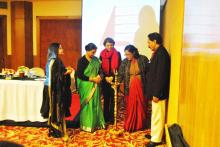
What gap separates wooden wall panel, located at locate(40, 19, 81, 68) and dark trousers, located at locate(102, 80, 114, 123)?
2484mm

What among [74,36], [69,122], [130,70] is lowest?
[69,122]

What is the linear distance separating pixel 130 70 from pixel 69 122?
1337 millimetres

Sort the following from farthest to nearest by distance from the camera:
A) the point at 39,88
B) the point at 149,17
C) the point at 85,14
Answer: the point at 85,14
the point at 149,17
the point at 39,88

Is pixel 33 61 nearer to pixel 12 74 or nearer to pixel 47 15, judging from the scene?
Result: pixel 47 15

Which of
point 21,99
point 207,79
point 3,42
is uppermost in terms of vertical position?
point 3,42

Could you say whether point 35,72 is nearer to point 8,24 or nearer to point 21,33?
point 21,33

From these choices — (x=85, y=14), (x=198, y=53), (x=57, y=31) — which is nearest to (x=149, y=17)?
(x=85, y=14)

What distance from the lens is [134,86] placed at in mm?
4086

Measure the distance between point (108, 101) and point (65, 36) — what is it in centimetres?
290

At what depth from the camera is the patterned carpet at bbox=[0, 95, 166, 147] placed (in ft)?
11.8

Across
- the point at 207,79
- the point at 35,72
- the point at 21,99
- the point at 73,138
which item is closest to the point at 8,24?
the point at 35,72

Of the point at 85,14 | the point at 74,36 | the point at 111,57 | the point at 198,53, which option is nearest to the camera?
the point at 198,53

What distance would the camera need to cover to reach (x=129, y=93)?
13.7ft

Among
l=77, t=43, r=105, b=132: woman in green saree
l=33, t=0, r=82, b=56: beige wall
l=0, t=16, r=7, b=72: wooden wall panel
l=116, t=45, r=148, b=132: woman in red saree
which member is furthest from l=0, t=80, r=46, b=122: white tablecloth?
l=0, t=16, r=7, b=72: wooden wall panel
